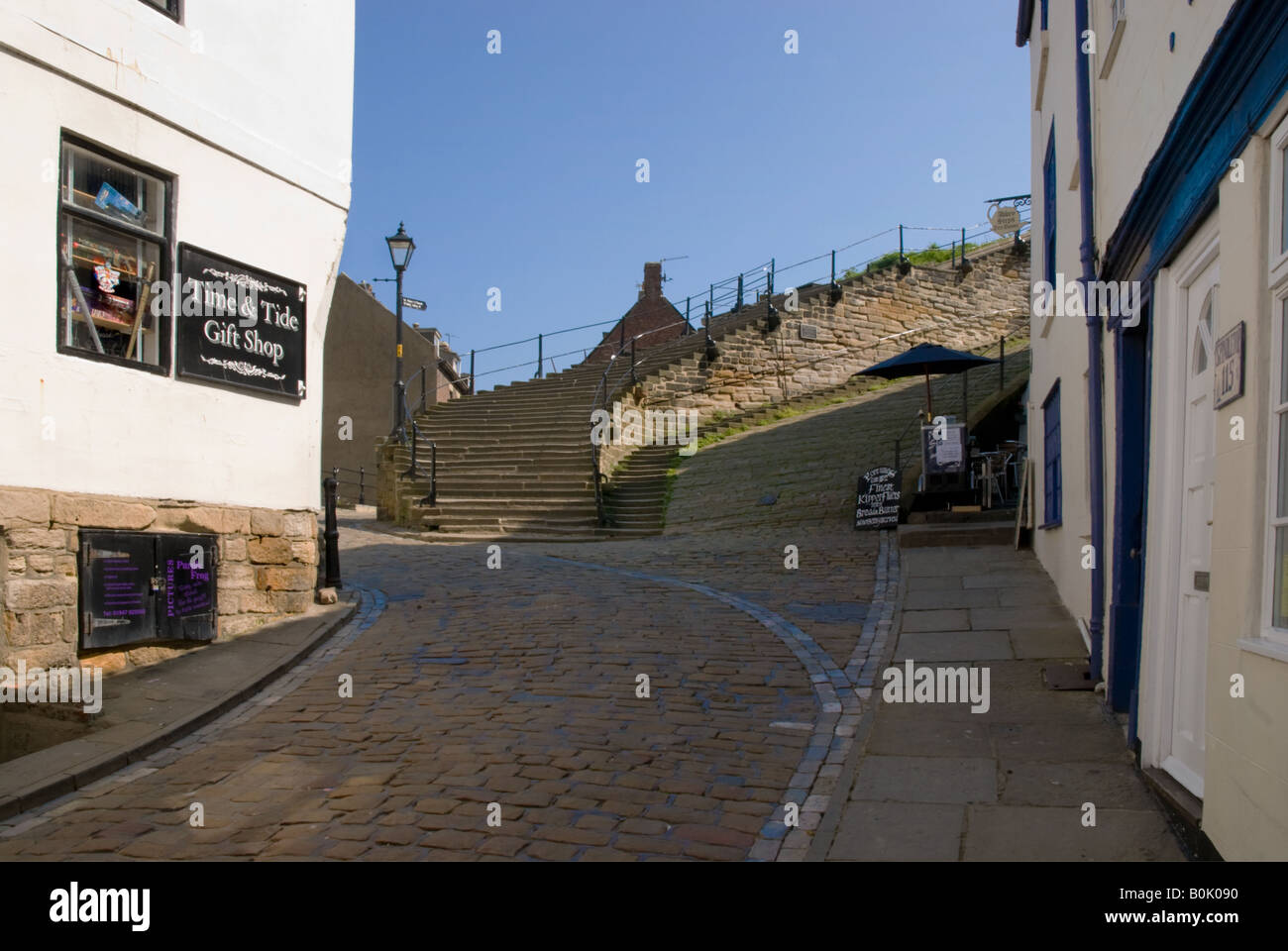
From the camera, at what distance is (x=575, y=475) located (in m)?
20.2

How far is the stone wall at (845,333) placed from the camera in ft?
84.8

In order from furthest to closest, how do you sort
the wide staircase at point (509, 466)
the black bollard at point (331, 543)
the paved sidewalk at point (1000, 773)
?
the wide staircase at point (509, 466) < the black bollard at point (331, 543) < the paved sidewalk at point (1000, 773)

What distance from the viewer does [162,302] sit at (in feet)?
28.2

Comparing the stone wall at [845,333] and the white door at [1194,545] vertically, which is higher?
the stone wall at [845,333]

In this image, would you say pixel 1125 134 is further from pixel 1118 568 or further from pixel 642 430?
pixel 642 430

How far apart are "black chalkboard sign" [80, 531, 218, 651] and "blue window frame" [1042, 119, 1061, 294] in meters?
8.46

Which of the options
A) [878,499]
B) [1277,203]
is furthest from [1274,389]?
[878,499]

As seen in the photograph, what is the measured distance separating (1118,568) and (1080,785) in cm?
158

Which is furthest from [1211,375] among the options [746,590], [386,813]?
[746,590]

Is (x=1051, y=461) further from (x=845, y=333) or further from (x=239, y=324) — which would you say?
(x=845, y=333)

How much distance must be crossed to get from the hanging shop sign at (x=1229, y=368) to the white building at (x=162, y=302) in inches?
283

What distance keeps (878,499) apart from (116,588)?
34.0ft

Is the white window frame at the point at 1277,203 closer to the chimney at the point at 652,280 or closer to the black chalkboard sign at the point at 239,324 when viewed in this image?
the black chalkboard sign at the point at 239,324

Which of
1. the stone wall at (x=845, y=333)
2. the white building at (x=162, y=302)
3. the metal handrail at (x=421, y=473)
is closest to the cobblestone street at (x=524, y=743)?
the white building at (x=162, y=302)
